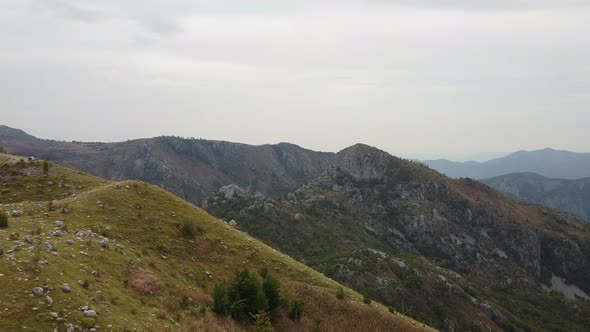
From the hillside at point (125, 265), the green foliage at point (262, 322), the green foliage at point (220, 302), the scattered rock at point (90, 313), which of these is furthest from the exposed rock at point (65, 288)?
the green foliage at point (262, 322)

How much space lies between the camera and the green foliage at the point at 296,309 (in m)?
31.4

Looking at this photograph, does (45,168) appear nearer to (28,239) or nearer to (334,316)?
(28,239)

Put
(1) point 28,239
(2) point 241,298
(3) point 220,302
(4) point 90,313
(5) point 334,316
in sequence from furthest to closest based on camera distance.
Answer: (5) point 334,316 < (2) point 241,298 < (3) point 220,302 < (1) point 28,239 < (4) point 90,313

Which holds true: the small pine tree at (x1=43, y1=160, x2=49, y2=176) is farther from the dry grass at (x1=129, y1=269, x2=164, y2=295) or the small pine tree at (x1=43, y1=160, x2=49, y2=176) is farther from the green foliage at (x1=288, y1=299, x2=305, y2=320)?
the green foliage at (x1=288, y1=299, x2=305, y2=320)

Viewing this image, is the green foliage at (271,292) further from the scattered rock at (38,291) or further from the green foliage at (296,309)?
the scattered rock at (38,291)

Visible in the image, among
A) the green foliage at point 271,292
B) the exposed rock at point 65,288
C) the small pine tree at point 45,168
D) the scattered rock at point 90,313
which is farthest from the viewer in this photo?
the small pine tree at point 45,168

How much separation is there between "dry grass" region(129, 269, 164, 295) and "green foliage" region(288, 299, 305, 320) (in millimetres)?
9827

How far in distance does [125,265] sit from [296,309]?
42.0ft

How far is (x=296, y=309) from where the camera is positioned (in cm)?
3167

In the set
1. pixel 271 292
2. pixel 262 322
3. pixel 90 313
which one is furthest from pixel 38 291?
pixel 271 292

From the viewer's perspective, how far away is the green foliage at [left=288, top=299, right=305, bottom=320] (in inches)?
1236

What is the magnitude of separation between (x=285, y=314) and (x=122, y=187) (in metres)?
20.0

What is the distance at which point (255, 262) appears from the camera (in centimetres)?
3847

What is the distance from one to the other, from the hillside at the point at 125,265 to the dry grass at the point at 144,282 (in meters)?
0.08
